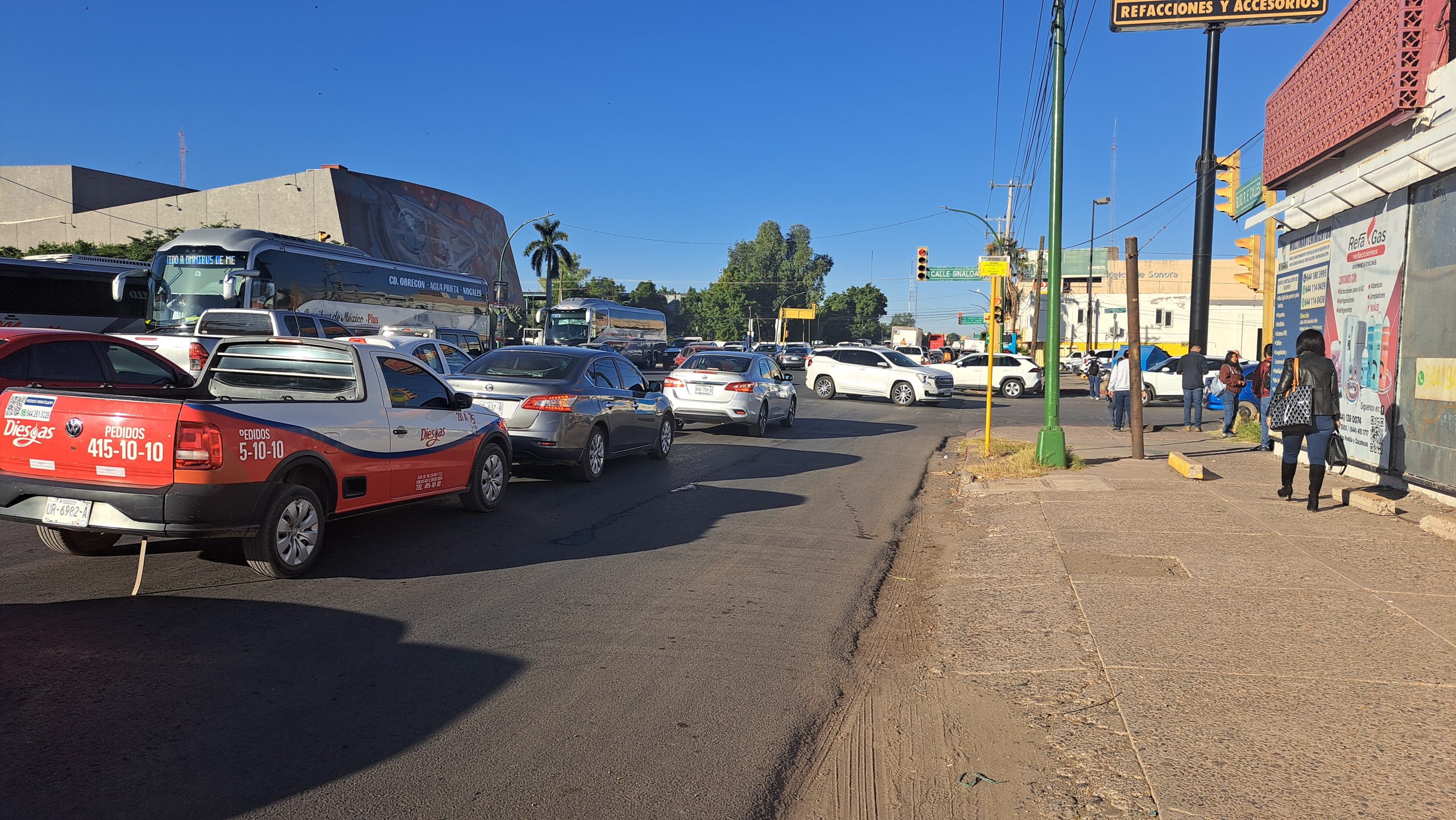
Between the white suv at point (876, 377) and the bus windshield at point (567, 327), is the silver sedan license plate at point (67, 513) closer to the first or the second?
the white suv at point (876, 377)

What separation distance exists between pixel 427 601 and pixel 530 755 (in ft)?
8.10

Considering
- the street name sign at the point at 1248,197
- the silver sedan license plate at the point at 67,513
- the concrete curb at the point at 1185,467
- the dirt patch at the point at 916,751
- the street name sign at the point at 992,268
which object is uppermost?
the street name sign at the point at 1248,197

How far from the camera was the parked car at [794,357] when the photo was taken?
60.5 meters

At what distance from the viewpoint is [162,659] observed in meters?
4.77

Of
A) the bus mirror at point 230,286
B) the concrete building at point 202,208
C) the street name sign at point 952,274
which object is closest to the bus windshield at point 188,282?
the bus mirror at point 230,286

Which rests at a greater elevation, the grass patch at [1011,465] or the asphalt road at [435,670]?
the grass patch at [1011,465]

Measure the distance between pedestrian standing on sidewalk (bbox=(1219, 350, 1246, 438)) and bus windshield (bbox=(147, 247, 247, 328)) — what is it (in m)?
20.9

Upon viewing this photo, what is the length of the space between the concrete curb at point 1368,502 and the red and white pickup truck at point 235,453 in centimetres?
879

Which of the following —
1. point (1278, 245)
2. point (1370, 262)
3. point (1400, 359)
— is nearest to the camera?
point (1400, 359)

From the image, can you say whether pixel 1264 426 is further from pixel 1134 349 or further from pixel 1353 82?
pixel 1353 82

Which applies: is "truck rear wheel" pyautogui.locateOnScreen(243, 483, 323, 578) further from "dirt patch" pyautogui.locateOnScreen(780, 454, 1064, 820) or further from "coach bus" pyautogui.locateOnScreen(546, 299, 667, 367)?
"coach bus" pyautogui.locateOnScreen(546, 299, 667, 367)

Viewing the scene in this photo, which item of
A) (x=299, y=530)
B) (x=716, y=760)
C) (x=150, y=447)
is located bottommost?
(x=716, y=760)

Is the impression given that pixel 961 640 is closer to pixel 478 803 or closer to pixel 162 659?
pixel 478 803

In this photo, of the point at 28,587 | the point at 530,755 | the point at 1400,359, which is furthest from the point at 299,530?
the point at 1400,359
